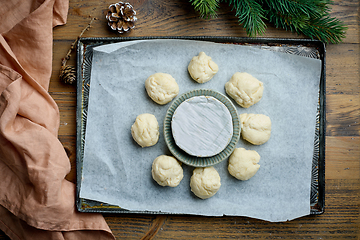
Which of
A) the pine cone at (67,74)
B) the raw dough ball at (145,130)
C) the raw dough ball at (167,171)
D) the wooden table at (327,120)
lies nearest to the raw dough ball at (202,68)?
the wooden table at (327,120)

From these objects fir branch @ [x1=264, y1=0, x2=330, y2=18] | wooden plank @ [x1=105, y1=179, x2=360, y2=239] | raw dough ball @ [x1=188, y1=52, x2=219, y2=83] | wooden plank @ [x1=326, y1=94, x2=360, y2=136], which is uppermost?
fir branch @ [x1=264, y1=0, x2=330, y2=18]

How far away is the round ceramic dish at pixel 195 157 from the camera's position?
1119mm

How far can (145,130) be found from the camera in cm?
113

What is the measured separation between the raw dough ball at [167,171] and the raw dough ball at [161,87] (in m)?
0.29

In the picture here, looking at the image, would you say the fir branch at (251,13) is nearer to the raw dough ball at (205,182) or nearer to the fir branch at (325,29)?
the fir branch at (325,29)

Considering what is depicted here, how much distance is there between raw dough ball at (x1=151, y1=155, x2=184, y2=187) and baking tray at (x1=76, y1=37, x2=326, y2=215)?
0.70ft

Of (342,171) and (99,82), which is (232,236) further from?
(99,82)

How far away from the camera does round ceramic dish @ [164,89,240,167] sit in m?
1.12

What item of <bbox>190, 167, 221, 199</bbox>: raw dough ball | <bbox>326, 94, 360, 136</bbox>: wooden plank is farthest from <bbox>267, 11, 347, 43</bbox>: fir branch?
<bbox>190, 167, 221, 199</bbox>: raw dough ball

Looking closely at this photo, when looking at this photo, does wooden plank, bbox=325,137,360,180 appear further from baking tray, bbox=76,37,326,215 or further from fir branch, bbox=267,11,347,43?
fir branch, bbox=267,11,347,43

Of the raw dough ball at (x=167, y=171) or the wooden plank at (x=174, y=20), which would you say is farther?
the wooden plank at (x=174, y=20)

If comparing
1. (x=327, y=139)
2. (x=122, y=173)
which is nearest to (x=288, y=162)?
(x=327, y=139)

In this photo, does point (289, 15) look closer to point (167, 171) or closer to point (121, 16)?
point (121, 16)

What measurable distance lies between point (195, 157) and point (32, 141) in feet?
2.54
